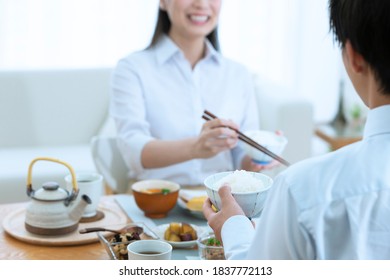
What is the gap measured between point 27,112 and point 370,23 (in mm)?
2533

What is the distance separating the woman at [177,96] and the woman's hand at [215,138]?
0.11 m

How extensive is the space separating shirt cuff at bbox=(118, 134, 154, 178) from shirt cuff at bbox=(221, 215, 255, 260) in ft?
3.26

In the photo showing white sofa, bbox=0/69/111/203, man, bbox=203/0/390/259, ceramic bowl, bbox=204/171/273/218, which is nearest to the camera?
man, bbox=203/0/390/259

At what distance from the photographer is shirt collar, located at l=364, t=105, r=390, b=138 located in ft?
2.86

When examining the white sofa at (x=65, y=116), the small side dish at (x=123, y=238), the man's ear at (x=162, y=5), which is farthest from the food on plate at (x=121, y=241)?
the white sofa at (x=65, y=116)

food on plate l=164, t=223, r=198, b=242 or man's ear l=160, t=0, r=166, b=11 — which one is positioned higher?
man's ear l=160, t=0, r=166, b=11

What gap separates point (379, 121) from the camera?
2.87 feet

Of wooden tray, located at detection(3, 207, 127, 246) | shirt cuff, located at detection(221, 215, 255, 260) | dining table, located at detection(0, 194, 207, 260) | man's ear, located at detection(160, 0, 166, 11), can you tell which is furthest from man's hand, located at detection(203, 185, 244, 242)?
man's ear, located at detection(160, 0, 166, 11)

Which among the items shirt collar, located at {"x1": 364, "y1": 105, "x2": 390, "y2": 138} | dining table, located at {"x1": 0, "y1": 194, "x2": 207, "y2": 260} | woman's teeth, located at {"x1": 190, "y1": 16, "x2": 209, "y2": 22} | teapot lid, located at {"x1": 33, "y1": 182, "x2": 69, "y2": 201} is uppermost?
woman's teeth, located at {"x1": 190, "y1": 16, "x2": 209, "y2": 22}

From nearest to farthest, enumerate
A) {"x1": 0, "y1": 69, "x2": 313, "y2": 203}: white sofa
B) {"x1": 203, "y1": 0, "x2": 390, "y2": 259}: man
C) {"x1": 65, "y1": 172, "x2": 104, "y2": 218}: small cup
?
{"x1": 203, "y1": 0, "x2": 390, "y2": 259}: man < {"x1": 65, "y1": 172, "x2": 104, "y2": 218}: small cup < {"x1": 0, "y1": 69, "x2": 313, "y2": 203}: white sofa

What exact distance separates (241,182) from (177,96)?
3.30ft

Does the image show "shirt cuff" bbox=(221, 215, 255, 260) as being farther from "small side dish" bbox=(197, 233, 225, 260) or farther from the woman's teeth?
the woman's teeth

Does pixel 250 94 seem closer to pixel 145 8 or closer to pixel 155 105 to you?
pixel 155 105
